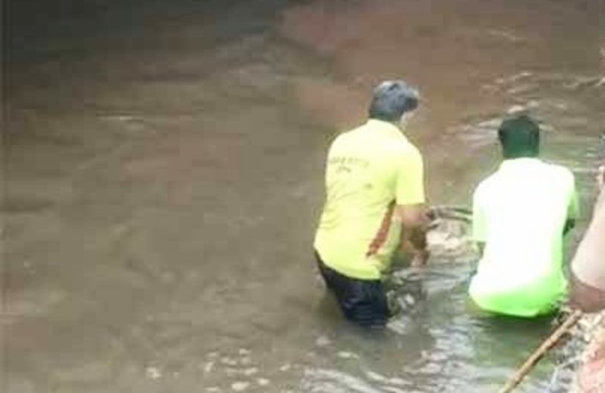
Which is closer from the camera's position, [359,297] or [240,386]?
[240,386]

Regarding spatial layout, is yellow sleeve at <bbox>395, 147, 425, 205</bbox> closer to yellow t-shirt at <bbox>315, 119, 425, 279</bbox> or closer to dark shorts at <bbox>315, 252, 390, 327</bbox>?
yellow t-shirt at <bbox>315, 119, 425, 279</bbox>

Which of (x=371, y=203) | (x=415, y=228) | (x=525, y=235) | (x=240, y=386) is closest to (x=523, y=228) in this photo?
(x=525, y=235)

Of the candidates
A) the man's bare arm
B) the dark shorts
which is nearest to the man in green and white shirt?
the man's bare arm

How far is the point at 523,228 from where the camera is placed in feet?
21.5

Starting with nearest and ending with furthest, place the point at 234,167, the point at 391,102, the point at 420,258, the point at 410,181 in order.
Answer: the point at 410,181
the point at 391,102
the point at 420,258
the point at 234,167

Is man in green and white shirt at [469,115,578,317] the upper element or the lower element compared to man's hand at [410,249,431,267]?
upper

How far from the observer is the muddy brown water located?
6.84 m

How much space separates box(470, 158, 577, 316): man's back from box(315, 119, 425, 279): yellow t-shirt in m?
0.36

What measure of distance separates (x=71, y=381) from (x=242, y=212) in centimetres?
197

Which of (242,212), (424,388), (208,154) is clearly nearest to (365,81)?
(208,154)

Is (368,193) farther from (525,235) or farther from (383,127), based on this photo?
(525,235)

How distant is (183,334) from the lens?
7.09m

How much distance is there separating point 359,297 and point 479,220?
64 centimetres

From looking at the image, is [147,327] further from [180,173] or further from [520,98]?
[520,98]
